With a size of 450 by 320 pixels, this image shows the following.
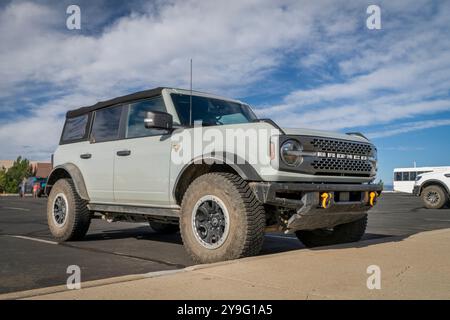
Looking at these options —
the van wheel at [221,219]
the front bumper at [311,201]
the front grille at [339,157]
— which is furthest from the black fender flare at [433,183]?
the van wheel at [221,219]

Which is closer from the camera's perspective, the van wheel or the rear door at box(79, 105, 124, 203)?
the van wheel

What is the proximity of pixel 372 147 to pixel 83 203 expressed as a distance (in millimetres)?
4071

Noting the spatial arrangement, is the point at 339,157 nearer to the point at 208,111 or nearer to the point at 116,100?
the point at 208,111

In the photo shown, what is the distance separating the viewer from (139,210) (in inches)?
227

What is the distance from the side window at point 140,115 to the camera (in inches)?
226

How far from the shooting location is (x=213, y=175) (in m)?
4.69

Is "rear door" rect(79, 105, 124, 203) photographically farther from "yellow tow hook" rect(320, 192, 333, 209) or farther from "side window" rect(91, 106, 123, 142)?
"yellow tow hook" rect(320, 192, 333, 209)

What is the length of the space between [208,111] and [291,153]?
172cm

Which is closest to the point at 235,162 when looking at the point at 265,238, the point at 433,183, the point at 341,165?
the point at 341,165

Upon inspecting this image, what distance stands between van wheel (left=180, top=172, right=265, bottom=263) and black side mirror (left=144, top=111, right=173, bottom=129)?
29.4 inches

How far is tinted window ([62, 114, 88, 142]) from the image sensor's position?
280 inches

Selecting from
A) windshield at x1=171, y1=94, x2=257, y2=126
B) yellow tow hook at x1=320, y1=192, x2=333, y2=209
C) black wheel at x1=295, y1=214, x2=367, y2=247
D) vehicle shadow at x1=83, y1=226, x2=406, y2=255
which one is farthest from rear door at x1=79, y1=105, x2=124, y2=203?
yellow tow hook at x1=320, y1=192, x2=333, y2=209

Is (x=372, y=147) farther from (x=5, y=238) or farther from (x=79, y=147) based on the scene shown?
(x=5, y=238)

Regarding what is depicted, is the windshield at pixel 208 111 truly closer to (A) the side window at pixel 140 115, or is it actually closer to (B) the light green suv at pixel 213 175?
(B) the light green suv at pixel 213 175
